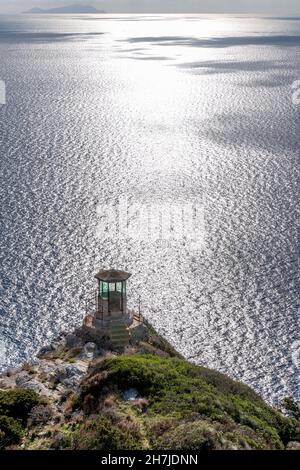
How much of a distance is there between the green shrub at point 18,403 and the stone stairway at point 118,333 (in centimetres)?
884

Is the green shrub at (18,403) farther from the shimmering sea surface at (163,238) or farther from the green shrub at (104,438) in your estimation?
the shimmering sea surface at (163,238)

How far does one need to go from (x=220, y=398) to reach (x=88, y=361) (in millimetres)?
10312

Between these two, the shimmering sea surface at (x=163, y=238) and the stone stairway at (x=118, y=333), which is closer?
the stone stairway at (x=118, y=333)

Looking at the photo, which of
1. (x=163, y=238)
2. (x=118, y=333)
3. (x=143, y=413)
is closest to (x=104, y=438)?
(x=143, y=413)

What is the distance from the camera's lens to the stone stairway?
39.2 m

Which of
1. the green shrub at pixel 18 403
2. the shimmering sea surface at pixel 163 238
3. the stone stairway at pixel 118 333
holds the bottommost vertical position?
the green shrub at pixel 18 403

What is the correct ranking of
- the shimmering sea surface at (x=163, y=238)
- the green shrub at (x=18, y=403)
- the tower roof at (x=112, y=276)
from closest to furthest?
the green shrub at (x=18, y=403) → the tower roof at (x=112, y=276) → the shimmering sea surface at (x=163, y=238)

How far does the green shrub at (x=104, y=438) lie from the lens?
957 inches

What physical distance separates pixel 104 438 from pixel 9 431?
19.0 ft

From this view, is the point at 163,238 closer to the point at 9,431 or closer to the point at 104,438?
the point at 9,431

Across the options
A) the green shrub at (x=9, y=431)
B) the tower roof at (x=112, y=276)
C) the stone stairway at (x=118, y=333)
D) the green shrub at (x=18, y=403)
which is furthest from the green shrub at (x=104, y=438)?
the tower roof at (x=112, y=276)
